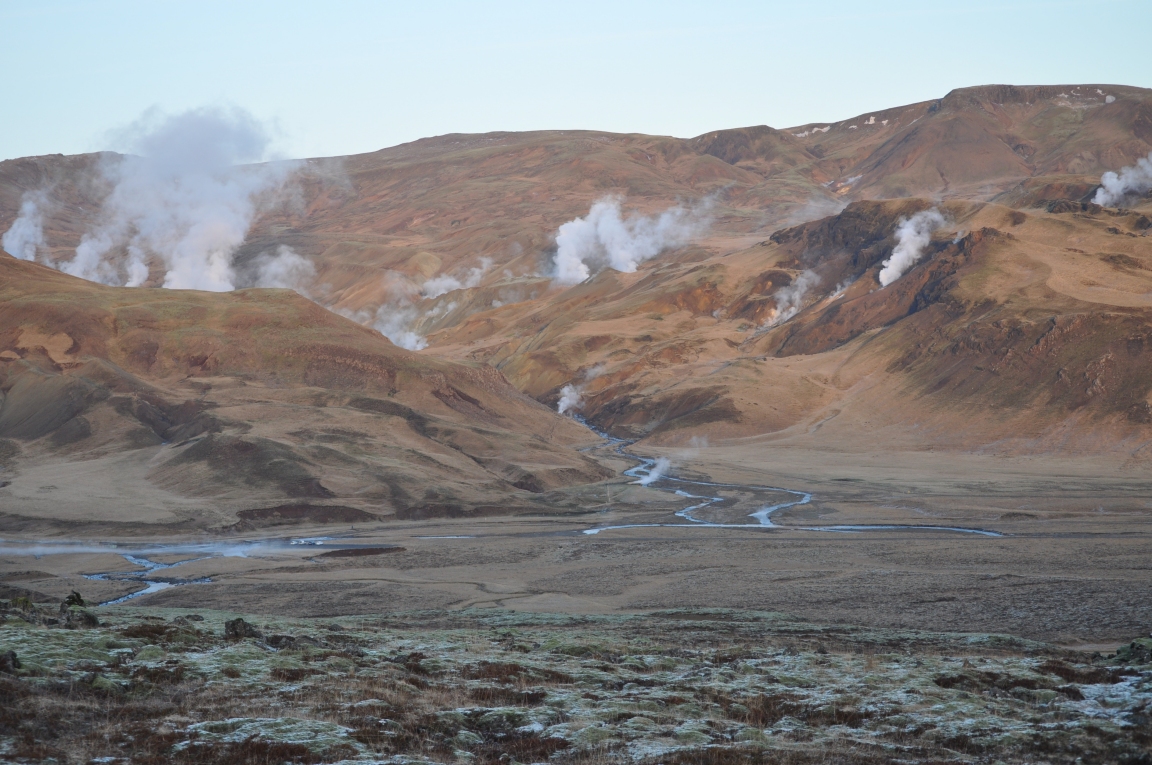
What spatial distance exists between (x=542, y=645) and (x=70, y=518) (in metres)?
59.3

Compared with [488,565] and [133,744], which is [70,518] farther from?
[133,744]

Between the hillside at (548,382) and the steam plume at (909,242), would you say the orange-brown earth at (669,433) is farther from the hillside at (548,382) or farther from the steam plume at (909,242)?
the steam plume at (909,242)

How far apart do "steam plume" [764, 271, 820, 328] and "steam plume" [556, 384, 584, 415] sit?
39475 mm

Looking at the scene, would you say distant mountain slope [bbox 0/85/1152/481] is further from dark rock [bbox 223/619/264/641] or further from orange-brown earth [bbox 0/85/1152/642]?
dark rock [bbox 223/619/264/641]

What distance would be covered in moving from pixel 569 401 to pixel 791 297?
165 feet

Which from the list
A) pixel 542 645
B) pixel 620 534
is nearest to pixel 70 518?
pixel 620 534

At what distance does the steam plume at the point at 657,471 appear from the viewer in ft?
337

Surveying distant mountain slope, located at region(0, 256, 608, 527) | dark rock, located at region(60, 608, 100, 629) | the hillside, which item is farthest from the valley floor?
dark rock, located at region(60, 608, 100, 629)

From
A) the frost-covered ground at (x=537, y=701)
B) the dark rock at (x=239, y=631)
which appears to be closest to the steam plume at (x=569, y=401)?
the frost-covered ground at (x=537, y=701)

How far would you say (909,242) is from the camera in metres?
172

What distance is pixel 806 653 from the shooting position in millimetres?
28047

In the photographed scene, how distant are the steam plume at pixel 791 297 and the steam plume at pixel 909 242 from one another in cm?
1591

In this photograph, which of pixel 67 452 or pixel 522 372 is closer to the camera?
pixel 67 452

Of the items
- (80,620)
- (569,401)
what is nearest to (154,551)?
(80,620)
